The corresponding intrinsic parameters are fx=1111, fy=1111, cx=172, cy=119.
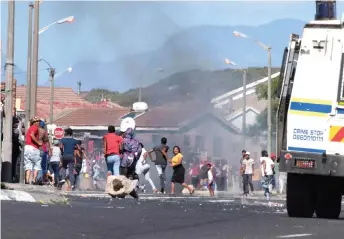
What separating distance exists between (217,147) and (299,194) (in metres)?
34.6

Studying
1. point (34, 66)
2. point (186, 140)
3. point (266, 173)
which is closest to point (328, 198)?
point (266, 173)

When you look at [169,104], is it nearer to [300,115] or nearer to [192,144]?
[192,144]

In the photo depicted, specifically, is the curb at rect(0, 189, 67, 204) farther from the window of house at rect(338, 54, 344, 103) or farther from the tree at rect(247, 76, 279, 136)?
the tree at rect(247, 76, 279, 136)

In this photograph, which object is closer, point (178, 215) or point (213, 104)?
point (178, 215)

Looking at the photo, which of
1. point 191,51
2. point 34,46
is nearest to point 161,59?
point 191,51

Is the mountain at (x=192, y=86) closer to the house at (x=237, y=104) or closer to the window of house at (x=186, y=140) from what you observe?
the house at (x=237, y=104)

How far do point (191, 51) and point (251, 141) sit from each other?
19.5 m

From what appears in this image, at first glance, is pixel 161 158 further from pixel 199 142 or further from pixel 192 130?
pixel 199 142

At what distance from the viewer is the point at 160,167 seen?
1298 inches

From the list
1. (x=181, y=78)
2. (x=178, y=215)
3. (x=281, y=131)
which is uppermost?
(x=181, y=78)

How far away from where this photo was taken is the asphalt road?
1194 cm

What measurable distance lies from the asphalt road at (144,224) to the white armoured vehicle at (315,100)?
98 cm

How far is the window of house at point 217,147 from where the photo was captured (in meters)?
50.7

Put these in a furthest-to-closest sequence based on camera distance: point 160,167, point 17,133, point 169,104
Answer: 1. point 169,104
2. point 160,167
3. point 17,133
